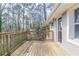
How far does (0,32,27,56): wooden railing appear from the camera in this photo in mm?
3811

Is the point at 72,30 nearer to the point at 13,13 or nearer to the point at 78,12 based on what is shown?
the point at 78,12

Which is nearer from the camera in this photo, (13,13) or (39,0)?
(39,0)

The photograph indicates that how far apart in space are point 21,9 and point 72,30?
1278 mm

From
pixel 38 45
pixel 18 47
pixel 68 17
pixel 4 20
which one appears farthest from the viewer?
pixel 38 45

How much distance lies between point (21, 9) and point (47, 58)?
1147mm

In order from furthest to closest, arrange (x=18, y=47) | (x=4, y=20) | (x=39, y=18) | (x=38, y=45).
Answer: (x=38, y=45) → (x=18, y=47) → (x=39, y=18) → (x=4, y=20)

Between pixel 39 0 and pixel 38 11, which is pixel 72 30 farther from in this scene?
pixel 39 0

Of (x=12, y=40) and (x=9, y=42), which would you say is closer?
(x=9, y=42)

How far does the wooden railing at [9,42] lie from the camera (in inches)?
150

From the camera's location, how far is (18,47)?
4449 mm

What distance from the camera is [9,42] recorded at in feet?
14.1

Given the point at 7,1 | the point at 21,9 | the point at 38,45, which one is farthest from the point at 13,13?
the point at 38,45

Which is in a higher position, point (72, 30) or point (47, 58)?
point (72, 30)

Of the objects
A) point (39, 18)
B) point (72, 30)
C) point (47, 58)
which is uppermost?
point (39, 18)
